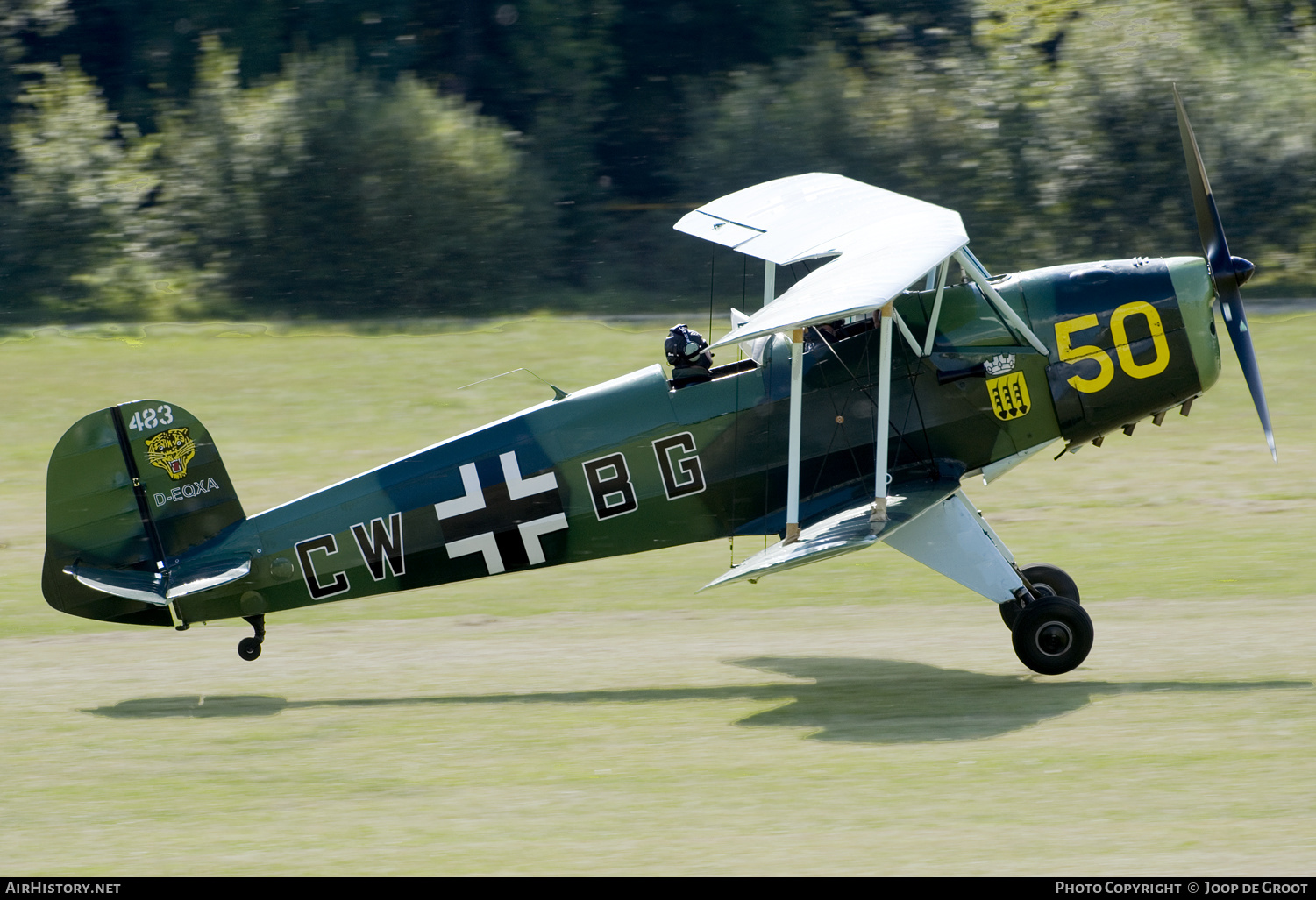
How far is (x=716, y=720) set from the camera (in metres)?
9.33

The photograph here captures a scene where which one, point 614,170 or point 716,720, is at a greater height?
point 614,170

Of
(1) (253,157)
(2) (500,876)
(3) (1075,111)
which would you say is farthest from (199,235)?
(2) (500,876)

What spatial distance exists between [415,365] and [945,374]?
15094mm

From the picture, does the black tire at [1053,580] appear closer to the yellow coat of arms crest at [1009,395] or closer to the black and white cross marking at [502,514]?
the yellow coat of arms crest at [1009,395]

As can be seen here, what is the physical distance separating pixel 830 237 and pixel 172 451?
15.9 feet

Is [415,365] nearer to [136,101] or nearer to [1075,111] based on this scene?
[1075,111]

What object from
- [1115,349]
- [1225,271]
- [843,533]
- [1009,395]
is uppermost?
[1225,271]

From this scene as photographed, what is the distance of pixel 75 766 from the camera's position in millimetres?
8805

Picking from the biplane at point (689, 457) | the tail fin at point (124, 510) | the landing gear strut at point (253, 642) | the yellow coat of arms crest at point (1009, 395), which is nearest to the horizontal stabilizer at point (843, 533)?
the biplane at point (689, 457)

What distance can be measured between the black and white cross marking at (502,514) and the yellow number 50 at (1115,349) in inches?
142

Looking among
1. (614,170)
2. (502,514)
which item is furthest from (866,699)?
(614,170)

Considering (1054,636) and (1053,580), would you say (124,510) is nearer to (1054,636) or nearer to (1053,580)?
(1054,636)

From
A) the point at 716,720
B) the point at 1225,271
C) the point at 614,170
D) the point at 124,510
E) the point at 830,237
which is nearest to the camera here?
the point at 716,720

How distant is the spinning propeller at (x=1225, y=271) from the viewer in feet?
34.0
